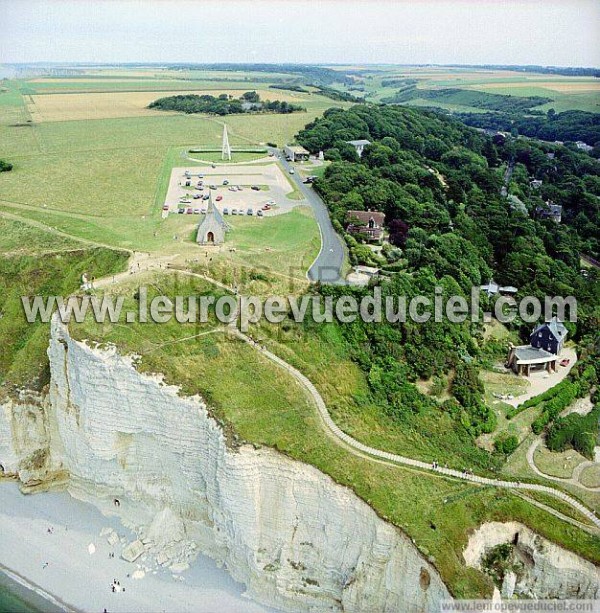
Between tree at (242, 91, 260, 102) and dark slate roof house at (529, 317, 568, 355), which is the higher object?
tree at (242, 91, 260, 102)

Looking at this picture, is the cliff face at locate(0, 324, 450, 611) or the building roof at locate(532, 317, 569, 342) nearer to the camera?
the cliff face at locate(0, 324, 450, 611)

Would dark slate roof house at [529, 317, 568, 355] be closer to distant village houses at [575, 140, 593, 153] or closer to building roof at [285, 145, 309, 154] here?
building roof at [285, 145, 309, 154]

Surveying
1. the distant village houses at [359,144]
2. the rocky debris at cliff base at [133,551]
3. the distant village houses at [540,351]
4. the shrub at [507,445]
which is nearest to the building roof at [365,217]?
the distant village houses at [540,351]

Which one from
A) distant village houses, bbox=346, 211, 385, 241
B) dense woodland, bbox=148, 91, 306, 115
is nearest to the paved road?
distant village houses, bbox=346, 211, 385, 241

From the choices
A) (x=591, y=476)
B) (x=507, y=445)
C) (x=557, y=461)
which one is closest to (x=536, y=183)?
(x=557, y=461)

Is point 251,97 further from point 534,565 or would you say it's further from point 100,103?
point 534,565

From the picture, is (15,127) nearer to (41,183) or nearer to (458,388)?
(41,183)

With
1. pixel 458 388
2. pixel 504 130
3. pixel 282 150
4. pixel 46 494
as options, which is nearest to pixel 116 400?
pixel 46 494

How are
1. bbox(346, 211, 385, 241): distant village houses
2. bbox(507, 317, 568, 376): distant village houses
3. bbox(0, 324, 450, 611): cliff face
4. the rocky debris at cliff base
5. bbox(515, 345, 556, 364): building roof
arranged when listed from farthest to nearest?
1. bbox(346, 211, 385, 241): distant village houses
2. bbox(507, 317, 568, 376): distant village houses
3. bbox(515, 345, 556, 364): building roof
4. the rocky debris at cliff base
5. bbox(0, 324, 450, 611): cliff face
